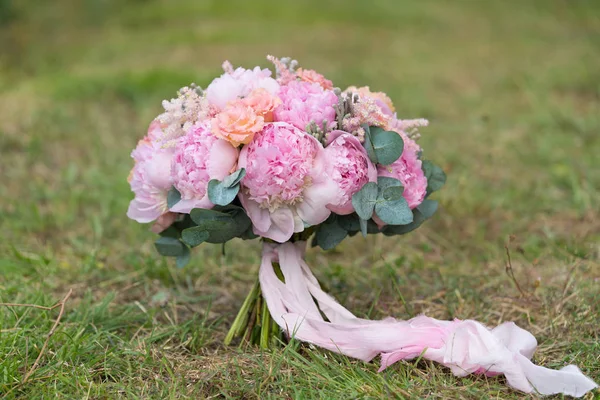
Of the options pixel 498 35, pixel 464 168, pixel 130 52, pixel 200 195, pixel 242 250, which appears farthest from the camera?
pixel 498 35

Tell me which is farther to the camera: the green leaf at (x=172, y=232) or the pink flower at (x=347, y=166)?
the green leaf at (x=172, y=232)

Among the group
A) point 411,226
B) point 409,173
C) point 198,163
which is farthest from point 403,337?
point 198,163

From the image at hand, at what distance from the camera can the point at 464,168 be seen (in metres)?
3.96

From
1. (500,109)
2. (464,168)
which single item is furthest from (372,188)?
(500,109)

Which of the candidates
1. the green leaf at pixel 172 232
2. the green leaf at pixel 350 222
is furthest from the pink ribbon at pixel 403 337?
the green leaf at pixel 172 232

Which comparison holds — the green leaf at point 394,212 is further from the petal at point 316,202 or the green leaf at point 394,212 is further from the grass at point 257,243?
the grass at point 257,243

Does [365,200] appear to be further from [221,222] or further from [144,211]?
[144,211]

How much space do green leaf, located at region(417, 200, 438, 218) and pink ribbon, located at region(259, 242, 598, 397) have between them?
29 centimetres

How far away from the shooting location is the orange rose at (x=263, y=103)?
6.16 feet

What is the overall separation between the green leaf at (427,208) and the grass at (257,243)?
0.27 m

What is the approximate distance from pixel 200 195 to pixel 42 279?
937 millimetres

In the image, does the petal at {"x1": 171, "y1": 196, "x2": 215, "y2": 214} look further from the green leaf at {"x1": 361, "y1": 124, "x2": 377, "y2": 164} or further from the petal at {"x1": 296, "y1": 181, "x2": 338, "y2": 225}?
the green leaf at {"x1": 361, "y1": 124, "x2": 377, "y2": 164}

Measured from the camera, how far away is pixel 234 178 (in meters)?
1.82

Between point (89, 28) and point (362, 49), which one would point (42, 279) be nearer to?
point (362, 49)
